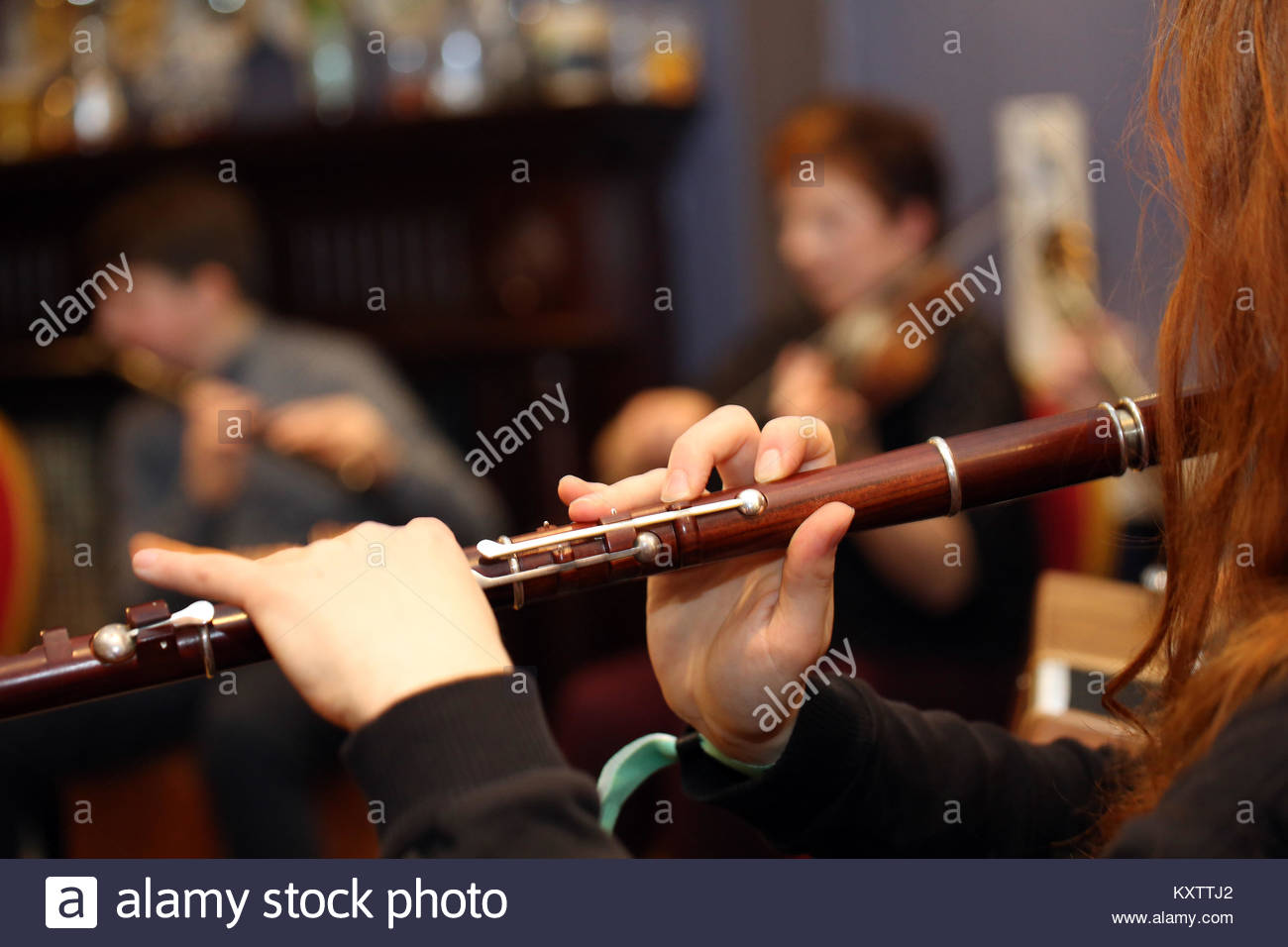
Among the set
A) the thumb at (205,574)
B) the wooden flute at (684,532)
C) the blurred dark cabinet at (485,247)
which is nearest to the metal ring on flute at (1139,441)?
the wooden flute at (684,532)

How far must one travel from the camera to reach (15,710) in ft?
2.06

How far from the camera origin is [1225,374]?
0.63 m

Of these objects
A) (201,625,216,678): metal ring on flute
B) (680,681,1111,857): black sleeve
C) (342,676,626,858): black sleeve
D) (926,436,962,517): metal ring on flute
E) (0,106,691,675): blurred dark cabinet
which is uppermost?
(0,106,691,675): blurred dark cabinet

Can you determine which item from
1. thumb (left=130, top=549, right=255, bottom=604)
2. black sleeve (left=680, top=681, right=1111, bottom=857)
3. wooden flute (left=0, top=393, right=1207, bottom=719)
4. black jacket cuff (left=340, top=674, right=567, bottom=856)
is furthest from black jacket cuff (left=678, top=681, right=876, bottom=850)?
thumb (left=130, top=549, right=255, bottom=604)

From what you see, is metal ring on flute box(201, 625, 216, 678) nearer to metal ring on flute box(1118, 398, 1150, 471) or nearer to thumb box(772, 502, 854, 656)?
thumb box(772, 502, 854, 656)

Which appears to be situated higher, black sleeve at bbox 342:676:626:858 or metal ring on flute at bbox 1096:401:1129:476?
metal ring on flute at bbox 1096:401:1129:476

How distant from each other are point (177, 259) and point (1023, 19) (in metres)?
1.40

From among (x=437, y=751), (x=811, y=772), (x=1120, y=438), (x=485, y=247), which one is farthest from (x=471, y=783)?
(x=485, y=247)

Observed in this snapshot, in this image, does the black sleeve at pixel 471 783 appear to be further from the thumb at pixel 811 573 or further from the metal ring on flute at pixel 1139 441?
the metal ring on flute at pixel 1139 441

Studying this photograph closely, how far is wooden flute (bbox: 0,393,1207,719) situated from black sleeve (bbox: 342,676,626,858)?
0.37ft

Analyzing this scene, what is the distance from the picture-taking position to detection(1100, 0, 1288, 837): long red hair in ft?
1.89

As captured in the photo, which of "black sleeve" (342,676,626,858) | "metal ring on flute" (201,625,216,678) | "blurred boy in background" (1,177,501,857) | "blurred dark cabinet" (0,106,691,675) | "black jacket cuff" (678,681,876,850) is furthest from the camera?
"blurred dark cabinet" (0,106,691,675)

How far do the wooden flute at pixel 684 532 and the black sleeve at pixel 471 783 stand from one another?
0.11 metres

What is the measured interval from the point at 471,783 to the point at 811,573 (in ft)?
0.80
